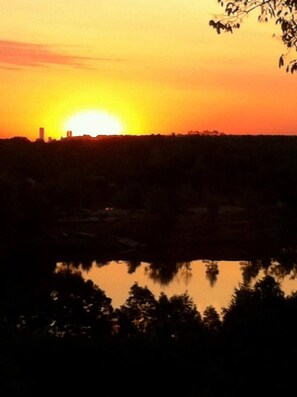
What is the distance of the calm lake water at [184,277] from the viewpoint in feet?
64.0

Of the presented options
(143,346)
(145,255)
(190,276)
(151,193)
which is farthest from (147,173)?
(143,346)

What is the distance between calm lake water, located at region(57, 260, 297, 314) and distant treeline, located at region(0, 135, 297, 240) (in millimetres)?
4533

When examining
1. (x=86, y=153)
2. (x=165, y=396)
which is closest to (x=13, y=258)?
(x=165, y=396)

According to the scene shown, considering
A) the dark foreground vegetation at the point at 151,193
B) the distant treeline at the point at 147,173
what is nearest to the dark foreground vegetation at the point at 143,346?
the dark foreground vegetation at the point at 151,193

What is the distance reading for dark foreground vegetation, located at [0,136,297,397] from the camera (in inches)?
328

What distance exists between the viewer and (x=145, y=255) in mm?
28172

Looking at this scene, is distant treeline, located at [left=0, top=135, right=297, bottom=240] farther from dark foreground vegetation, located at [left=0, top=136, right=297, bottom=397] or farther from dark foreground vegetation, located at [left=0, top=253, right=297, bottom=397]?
dark foreground vegetation, located at [left=0, top=253, right=297, bottom=397]

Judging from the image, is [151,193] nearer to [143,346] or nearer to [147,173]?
[147,173]

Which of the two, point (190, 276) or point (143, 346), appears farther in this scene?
point (190, 276)

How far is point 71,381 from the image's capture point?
8289 millimetres

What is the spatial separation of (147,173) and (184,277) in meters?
21.1

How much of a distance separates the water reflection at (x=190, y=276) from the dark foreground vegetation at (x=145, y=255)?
0.22m

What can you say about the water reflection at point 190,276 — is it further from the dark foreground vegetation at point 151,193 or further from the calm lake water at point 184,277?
the dark foreground vegetation at point 151,193

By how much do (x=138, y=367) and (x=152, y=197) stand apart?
2576cm
